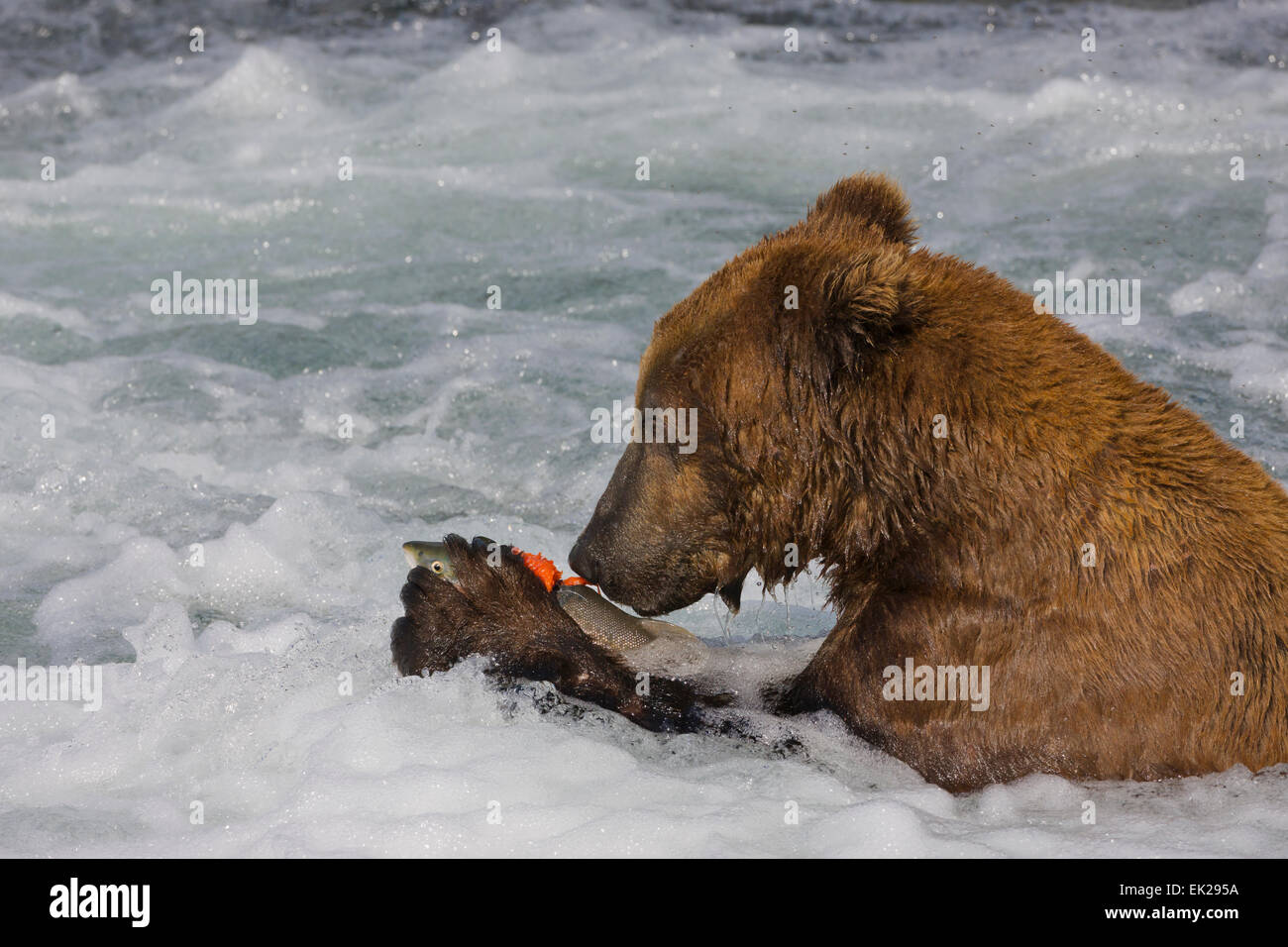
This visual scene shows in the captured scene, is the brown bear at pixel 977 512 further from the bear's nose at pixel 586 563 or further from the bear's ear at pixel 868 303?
the bear's nose at pixel 586 563

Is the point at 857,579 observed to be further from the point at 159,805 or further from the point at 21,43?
the point at 21,43

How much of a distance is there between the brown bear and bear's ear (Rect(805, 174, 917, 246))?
8.1 inches

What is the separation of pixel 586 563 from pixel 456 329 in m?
4.92

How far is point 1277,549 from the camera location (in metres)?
4.21

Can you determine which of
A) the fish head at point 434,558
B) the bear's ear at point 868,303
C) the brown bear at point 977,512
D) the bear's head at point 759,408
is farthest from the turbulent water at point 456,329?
the bear's ear at point 868,303

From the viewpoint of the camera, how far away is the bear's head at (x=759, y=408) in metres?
4.12

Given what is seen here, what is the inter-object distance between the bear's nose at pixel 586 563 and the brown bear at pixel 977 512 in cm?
32

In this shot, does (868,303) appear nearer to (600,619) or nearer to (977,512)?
(977,512)

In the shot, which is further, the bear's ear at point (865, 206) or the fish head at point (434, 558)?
the fish head at point (434, 558)

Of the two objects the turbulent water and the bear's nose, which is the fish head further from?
the bear's nose

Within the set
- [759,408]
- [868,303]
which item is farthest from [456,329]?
[868,303]
